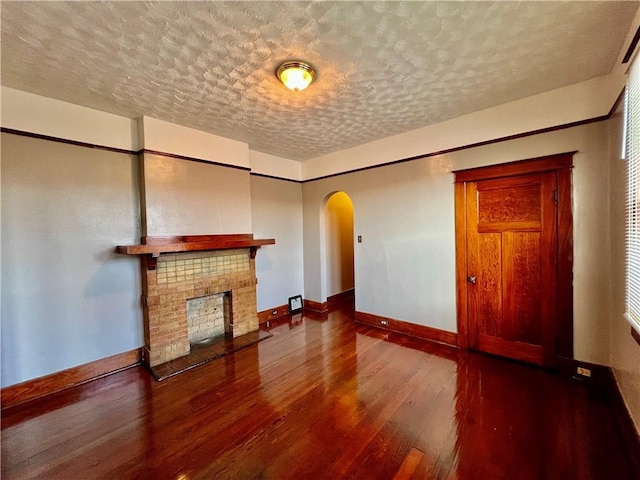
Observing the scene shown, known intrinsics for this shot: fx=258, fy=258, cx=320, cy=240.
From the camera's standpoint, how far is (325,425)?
2.00 meters

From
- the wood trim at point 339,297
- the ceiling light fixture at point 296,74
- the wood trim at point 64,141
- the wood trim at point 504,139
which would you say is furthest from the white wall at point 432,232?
the wood trim at point 64,141

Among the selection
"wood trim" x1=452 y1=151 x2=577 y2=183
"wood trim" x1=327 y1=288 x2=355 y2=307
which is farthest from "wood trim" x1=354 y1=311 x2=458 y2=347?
"wood trim" x1=452 y1=151 x2=577 y2=183

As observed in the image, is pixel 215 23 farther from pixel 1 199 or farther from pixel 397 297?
pixel 397 297

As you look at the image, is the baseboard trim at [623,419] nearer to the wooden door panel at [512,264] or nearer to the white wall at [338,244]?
the wooden door panel at [512,264]

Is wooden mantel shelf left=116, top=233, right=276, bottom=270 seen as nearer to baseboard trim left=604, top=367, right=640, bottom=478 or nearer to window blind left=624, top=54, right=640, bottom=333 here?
window blind left=624, top=54, right=640, bottom=333

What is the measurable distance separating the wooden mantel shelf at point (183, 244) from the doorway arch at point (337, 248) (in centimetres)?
156

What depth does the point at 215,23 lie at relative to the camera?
Result: 166cm

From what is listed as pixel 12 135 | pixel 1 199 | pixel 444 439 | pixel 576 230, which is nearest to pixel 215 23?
pixel 12 135

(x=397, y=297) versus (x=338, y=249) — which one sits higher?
(x=338, y=249)

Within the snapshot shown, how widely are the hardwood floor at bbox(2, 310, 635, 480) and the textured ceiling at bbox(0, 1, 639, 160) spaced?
284 cm

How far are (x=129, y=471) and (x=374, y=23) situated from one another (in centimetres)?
329

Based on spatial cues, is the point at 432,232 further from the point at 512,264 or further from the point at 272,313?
the point at 272,313

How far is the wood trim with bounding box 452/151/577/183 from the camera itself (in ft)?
8.34

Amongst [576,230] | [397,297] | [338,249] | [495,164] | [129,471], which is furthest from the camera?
[338,249]
